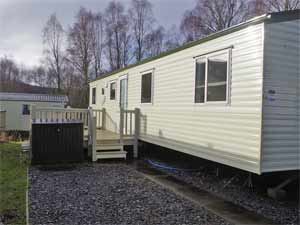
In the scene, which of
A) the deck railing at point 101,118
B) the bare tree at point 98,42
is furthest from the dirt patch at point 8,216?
the bare tree at point 98,42

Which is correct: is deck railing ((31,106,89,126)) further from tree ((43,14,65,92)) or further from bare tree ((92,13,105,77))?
tree ((43,14,65,92))

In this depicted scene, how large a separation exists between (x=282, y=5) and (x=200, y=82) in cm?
1625

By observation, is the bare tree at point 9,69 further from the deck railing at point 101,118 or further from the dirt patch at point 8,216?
the dirt patch at point 8,216

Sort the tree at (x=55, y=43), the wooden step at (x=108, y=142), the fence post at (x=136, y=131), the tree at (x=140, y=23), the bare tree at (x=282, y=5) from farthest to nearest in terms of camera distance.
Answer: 1. the tree at (x=55, y=43)
2. the tree at (x=140, y=23)
3. the bare tree at (x=282, y=5)
4. the fence post at (x=136, y=131)
5. the wooden step at (x=108, y=142)

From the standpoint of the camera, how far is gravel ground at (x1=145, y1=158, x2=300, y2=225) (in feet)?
15.2

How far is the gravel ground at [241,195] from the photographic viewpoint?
4621 millimetres

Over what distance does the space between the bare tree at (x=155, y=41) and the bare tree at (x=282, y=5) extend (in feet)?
37.8

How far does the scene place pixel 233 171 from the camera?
7082mm

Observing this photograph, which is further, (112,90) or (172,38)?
(172,38)

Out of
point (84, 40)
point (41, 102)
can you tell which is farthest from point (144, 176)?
point (84, 40)

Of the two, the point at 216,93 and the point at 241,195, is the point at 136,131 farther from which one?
the point at 241,195

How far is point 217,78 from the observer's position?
572 centimetres

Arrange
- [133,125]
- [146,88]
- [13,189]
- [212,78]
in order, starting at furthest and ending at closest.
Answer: [133,125] → [146,88] → [212,78] → [13,189]

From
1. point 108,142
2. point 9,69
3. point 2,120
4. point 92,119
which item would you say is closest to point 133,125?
point 108,142
